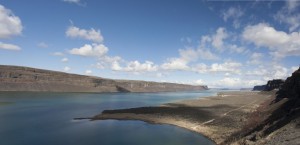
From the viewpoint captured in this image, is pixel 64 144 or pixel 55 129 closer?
pixel 64 144

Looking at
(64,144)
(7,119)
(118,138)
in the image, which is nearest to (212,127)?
(118,138)

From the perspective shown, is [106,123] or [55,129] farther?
[106,123]

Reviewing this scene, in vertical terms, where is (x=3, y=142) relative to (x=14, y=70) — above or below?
below

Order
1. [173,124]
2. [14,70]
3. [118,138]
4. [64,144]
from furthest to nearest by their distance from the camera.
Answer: [14,70] → [173,124] → [118,138] → [64,144]

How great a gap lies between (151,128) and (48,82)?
164 meters

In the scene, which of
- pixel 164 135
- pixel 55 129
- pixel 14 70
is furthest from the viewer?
pixel 14 70

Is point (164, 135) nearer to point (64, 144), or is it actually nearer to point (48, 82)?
point (64, 144)

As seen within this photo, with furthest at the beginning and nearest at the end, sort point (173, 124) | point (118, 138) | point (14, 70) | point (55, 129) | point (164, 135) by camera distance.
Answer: point (14, 70), point (173, 124), point (55, 129), point (164, 135), point (118, 138)

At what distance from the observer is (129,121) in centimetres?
5816

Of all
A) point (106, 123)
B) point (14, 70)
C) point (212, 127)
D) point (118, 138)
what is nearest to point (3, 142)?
point (118, 138)

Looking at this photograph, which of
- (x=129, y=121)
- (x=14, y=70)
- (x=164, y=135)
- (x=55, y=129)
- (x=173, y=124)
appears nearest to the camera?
(x=164, y=135)

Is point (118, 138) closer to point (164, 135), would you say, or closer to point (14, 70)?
A: point (164, 135)

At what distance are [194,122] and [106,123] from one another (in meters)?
17.5

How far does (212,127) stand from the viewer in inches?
1935
